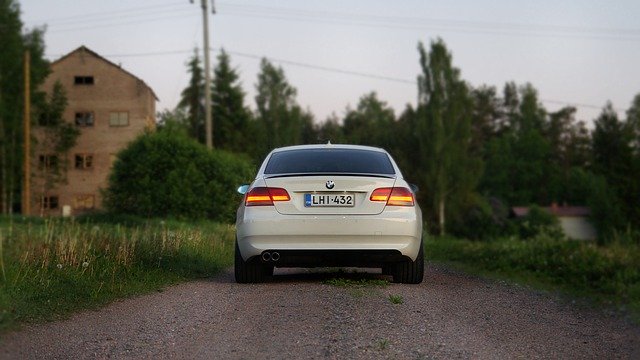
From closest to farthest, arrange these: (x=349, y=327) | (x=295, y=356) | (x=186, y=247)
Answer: (x=295, y=356), (x=349, y=327), (x=186, y=247)

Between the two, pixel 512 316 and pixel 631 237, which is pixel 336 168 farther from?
pixel 631 237

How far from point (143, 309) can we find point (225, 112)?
69.6 m

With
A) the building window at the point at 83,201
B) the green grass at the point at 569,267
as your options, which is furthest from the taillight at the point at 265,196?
the building window at the point at 83,201

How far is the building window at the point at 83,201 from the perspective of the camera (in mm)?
63263

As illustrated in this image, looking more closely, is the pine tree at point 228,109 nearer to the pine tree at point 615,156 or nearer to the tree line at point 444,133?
the tree line at point 444,133

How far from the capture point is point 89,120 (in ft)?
209

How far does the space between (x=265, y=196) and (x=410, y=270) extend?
1.98 meters

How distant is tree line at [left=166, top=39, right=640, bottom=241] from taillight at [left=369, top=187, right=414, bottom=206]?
2681 centimetres

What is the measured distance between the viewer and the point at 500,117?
330 feet

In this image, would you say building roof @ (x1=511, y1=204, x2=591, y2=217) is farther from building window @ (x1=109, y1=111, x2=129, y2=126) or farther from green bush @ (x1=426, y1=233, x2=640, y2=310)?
green bush @ (x1=426, y1=233, x2=640, y2=310)

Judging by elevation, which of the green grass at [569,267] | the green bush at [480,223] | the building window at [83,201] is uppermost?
the green grass at [569,267]

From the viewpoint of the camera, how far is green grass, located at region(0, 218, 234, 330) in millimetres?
8250

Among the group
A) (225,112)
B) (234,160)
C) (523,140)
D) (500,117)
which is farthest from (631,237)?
(500,117)

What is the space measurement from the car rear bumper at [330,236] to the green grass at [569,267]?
8.18ft
